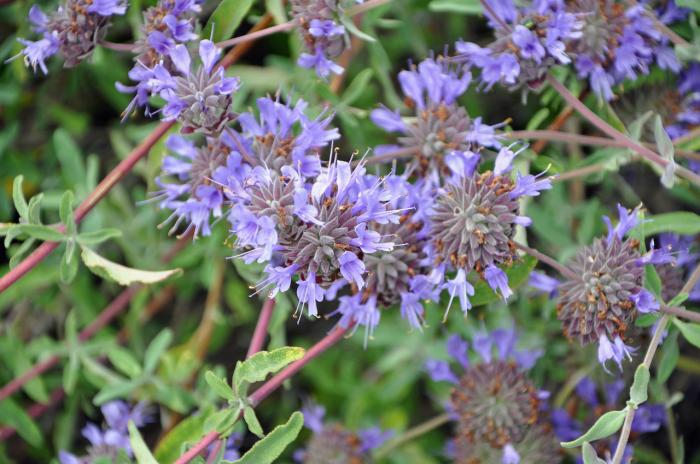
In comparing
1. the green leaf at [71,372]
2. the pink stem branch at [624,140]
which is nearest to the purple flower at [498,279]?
the pink stem branch at [624,140]

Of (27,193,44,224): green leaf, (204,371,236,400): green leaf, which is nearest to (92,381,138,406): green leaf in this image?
(27,193,44,224): green leaf

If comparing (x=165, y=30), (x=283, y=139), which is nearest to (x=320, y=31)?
(x=283, y=139)

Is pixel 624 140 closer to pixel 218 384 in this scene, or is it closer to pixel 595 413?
pixel 595 413

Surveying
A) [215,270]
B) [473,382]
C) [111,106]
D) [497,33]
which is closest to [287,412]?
[215,270]

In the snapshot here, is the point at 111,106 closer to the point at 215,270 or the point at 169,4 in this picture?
the point at 215,270

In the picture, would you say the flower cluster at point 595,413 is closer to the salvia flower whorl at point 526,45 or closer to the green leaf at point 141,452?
the salvia flower whorl at point 526,45

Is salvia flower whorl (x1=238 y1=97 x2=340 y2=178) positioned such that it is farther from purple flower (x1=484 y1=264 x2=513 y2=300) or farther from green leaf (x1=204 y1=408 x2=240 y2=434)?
green leaf (x1=204 y1=408 x2=240 y2=434)
